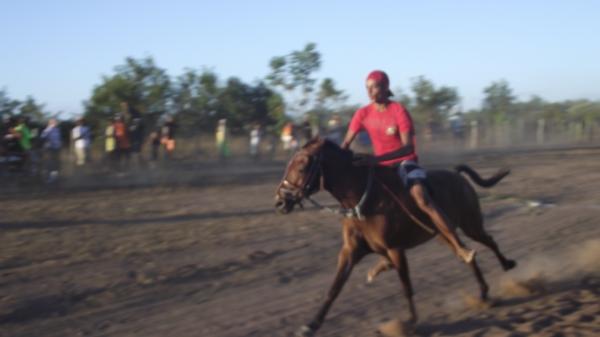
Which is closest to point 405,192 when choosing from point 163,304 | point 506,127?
point 163,304

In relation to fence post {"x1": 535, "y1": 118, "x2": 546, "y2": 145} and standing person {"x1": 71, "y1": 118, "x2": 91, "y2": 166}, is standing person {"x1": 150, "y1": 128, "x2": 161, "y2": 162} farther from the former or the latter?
fence post {"x1": 535, "y1": 118, "x2": 546, "y2": 145}

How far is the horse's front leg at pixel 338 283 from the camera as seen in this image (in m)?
6.67

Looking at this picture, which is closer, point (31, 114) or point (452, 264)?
point (452, 264)

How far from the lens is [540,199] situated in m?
15.7

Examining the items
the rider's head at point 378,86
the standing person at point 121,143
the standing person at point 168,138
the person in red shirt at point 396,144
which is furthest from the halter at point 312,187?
the standing person at point 168,138

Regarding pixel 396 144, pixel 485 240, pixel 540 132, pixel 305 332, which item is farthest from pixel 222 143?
pixel 540 132

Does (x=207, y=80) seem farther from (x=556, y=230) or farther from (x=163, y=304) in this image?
(x=163, y=304)

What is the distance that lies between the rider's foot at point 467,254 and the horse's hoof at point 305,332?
167 centimetres

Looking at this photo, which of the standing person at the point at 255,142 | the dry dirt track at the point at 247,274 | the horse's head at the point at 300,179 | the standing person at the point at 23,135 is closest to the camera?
the horse's head at the point at 300,179

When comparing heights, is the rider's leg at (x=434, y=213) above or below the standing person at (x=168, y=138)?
below

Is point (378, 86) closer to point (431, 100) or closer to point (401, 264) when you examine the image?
point (401, 264)

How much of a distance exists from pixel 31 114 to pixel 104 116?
8.40ft

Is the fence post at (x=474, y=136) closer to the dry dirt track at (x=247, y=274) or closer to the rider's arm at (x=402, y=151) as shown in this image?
the dry dirt track at (x=247, y=274)

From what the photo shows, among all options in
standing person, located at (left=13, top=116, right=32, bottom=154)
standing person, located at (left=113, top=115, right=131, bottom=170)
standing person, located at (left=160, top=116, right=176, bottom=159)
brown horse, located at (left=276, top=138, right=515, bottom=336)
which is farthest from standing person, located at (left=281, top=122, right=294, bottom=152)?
brown horse, located at (left=276, top=138, right=515, bottom=336)
